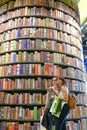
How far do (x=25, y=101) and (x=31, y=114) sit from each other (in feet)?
0.81

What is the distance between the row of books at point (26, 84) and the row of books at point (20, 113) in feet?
1.21

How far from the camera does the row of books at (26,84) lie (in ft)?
11.4

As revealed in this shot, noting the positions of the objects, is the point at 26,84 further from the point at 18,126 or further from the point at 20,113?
the point at 18,126

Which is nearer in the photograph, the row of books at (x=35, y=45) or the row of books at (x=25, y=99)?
the row of books at (x=25, y=99)

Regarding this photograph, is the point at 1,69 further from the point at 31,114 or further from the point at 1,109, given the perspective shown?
the point at 31,114

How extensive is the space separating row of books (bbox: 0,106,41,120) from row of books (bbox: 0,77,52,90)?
0.37m

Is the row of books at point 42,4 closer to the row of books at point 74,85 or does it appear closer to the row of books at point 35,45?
the row of books at point 35,45

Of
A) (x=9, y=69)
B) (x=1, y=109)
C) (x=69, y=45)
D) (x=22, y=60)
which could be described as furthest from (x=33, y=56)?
(x=1, y=109)

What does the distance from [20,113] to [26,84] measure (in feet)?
1.69

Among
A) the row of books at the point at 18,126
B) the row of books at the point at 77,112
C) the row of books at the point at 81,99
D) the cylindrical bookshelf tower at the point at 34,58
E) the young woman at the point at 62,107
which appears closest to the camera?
the young woman at the point at 62,107

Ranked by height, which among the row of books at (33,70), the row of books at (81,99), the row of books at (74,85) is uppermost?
the row of books at (33,70)

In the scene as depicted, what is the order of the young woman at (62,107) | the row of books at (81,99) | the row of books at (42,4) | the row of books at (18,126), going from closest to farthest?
the young woman at (62,107)
the row of books at (18,126)
the row of books at (81,99)
the row of books at (42,4)

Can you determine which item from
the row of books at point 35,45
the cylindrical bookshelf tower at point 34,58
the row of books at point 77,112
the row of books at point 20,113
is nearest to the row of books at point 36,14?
the cylindrical bookshelf tower at point 34,58

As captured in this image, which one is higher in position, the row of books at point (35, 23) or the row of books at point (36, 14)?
the row of books at point (36, 14)
